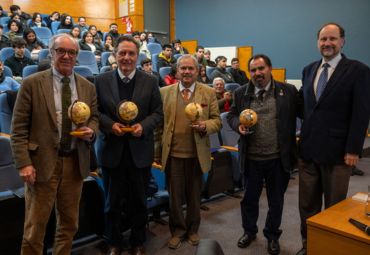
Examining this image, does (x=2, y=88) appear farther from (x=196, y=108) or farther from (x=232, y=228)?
(x=232, y=228)

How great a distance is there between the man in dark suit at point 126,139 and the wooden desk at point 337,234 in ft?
3.41

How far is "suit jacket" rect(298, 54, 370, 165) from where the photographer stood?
1.79 m

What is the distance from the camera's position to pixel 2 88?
3.79m

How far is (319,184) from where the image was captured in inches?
79.3

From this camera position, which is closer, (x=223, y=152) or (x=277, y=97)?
(x=277, y=97)

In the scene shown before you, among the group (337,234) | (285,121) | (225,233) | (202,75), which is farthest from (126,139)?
(202,75)

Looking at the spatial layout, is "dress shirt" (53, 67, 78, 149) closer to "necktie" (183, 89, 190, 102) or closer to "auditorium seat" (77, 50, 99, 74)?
"necktie" (183, 89, 190, 102)

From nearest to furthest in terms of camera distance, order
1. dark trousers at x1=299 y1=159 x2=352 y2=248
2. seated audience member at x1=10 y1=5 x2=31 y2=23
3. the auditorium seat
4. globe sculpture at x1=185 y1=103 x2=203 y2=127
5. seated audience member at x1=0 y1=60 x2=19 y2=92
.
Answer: dark trousers at x1=299 y1=159 x2=352 y2=248 → globe sculpture at x1=185 y1=103 x2=203 y2=127 → seated audience member at x1=0 y1=60 x2=19 y2=92 → the auditorium seat → seated audience member at x1=10 y1=5 x2=31 y2=23

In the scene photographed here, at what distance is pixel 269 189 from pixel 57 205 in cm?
139

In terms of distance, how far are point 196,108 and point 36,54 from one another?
4.44 metres

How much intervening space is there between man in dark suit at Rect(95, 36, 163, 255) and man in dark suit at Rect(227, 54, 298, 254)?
0.64 m

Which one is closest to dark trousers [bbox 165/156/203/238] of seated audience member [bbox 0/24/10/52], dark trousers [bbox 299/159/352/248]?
dark trousers [bbox 299/159/352/248]

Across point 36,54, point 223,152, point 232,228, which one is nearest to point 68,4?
point 36,54

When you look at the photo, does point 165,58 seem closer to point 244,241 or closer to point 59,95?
point 244,241
